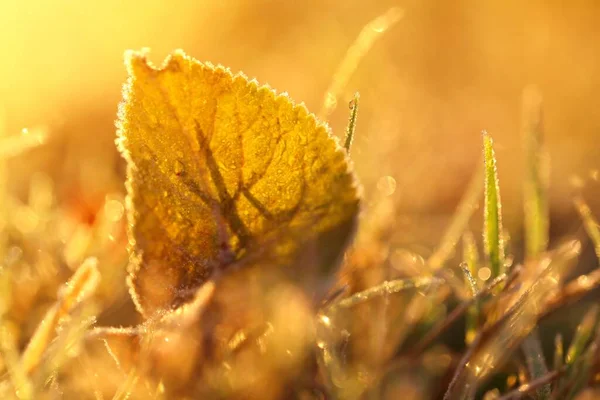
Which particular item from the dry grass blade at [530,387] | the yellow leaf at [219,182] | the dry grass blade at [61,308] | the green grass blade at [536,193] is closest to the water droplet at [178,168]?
the yellow leaf at [219,182]

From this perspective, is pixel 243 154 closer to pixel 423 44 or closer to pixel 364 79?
pixel 364 79

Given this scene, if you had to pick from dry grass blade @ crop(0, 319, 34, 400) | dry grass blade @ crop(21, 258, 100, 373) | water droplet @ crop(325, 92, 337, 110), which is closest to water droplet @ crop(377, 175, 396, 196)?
water droplet @ crop(325, 92, 337, 110)

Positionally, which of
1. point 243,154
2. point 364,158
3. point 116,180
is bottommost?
point 243,154

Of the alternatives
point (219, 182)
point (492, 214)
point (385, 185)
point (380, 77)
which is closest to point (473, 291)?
Result: point (492, 214)

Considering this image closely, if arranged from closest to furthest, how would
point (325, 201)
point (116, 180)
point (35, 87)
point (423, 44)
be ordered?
point (325, 201), point (116, 180), point (35, 87), point (423, 44)

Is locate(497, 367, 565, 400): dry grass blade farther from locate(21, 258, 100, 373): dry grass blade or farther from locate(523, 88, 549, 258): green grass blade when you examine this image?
locate(21, 258, 100, 373): dry grass blade

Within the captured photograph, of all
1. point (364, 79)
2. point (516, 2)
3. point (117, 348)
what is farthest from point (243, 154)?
point (516, 2)

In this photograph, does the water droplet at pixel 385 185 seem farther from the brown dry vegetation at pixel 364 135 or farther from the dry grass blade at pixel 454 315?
the dry grass blade at pixel 454 315
